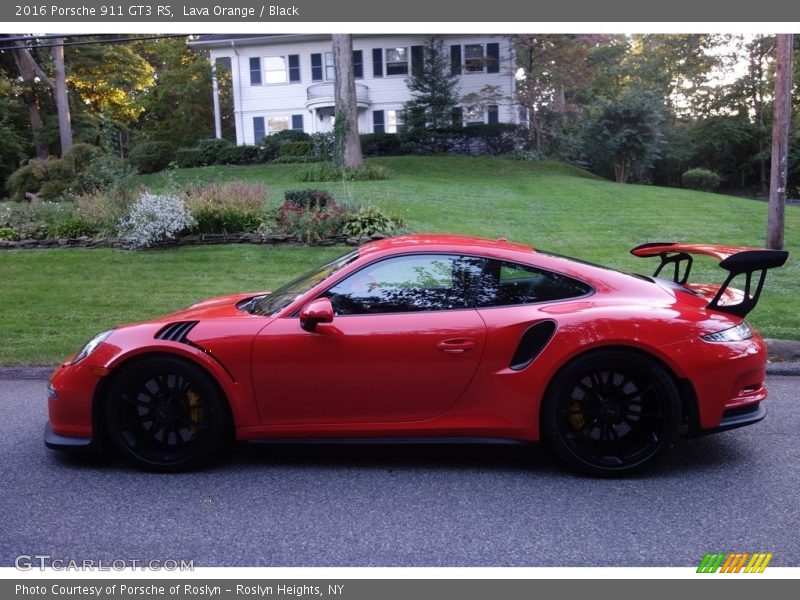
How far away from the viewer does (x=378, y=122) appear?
3638 cm

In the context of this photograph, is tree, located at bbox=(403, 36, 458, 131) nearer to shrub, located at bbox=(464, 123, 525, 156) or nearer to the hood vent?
shrub, located at bbox=(464, 123, 525, 156)

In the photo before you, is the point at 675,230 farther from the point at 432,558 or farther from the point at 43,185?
the point at 43,185

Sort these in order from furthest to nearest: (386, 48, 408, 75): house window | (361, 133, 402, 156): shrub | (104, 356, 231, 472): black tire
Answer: (386, 48, 408, 75): house window
(361, 133, 402, 156): shrub
(104, 356, 231, 472): black tire

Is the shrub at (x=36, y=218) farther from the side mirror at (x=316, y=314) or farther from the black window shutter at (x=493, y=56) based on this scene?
the black window shutter at (x=493, y=56)

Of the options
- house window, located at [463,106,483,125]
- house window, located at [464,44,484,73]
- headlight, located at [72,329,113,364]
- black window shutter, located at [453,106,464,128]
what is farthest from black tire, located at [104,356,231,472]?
house window, located at [464,44,484,73]

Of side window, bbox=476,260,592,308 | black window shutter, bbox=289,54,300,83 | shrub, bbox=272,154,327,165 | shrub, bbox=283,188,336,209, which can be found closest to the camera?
side window, bbox=476,260,592,308

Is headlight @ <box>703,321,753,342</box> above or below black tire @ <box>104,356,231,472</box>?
above

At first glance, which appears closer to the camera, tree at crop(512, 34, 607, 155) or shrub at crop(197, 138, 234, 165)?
shrub at crop(197, 138, 234, 165)

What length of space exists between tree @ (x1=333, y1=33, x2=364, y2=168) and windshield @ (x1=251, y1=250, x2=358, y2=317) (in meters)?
19.6

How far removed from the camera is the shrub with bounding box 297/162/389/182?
73.7 ft

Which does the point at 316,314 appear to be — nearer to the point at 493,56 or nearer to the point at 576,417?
the point at 576,417

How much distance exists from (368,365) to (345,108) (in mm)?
21429

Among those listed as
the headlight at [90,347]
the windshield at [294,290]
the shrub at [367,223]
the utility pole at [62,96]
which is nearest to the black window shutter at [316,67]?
the utility pole at [62,96]

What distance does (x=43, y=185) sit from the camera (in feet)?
75.9
